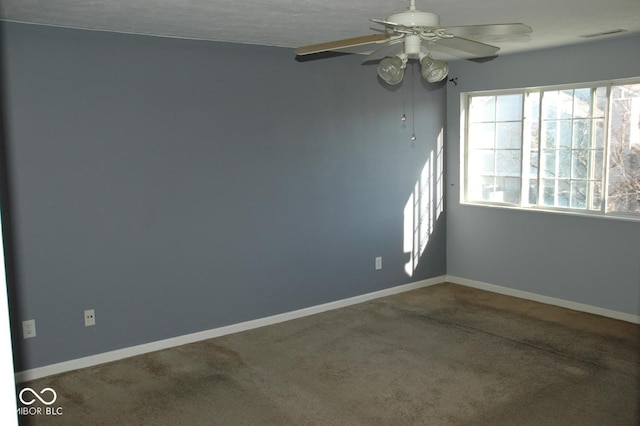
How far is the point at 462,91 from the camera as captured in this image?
595 cm

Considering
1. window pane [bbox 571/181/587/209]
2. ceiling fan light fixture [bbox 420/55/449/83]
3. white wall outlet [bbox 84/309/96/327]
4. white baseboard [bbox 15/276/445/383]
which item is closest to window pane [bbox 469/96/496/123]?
window pane [bbox 571/181/587/209]

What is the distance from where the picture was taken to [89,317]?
405 centimetres

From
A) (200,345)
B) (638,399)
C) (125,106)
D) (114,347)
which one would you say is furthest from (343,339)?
(125,106)

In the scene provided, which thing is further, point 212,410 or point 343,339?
point 343,339

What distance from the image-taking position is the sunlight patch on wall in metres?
5.87

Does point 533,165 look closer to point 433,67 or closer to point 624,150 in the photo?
point 624,150

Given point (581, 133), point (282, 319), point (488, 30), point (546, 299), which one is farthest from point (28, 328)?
point (581, 133)

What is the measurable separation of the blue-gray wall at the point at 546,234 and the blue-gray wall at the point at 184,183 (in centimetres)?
81

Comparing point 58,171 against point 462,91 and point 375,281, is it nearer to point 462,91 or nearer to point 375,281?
point 375,281

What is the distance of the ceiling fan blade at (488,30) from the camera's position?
94.0 inches

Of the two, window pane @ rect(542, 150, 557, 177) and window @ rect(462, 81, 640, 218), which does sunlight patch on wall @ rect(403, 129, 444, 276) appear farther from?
window pane @ rect(542, 150, 557, 177)

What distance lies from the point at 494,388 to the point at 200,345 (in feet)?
7.17

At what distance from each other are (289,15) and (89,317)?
2476 mm

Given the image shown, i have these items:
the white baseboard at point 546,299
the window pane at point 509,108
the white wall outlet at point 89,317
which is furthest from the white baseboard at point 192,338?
the window pane at point 509,108
